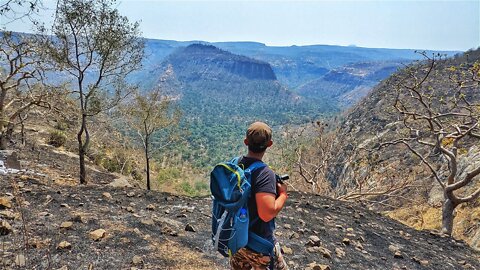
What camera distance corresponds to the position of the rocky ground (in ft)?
15.3

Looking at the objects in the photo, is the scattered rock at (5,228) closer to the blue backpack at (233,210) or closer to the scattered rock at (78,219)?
the scattered rock at (78,219)

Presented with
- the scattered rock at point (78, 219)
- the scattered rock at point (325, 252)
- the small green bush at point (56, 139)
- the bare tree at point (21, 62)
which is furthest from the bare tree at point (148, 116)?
the scattered rock at point (325, 252)

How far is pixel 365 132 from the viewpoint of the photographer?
5438 cm

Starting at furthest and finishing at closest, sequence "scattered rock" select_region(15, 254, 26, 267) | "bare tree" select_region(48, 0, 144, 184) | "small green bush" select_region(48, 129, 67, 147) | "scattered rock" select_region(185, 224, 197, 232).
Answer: "small green bush" select_region(48, 129, 67, 147), "bare tree" select_region(48, 0, 144, 184), "scattered rock" select_region(185, 224, 197, 232), "scattered rock" select_region(15, 254, 26, 267)

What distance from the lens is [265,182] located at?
314 cm

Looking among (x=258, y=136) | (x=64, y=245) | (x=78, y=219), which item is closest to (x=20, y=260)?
(x=64, y=245)

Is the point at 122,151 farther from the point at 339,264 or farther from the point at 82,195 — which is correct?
the point at 339,264

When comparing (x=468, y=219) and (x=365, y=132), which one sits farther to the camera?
(x=365, y=132)

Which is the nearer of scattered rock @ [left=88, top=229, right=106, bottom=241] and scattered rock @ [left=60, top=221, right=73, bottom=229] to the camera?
scattered rock @ [left=88, top=229, right=106, bottom=241]

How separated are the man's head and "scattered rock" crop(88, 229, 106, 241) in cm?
297

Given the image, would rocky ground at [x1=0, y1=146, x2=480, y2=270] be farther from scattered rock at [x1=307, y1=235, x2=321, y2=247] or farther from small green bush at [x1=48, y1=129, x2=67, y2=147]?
small green bush at [x1=48, y1=129, x2=67, y2=147]

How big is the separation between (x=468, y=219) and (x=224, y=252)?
13.7 meters

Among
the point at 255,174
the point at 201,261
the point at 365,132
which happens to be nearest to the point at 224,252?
the point at 255,174

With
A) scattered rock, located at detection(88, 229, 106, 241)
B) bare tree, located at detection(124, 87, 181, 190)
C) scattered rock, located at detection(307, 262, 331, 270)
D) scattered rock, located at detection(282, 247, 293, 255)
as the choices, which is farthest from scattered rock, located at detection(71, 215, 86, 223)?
bare tree, located at detection(124, 87, 181, 190)
